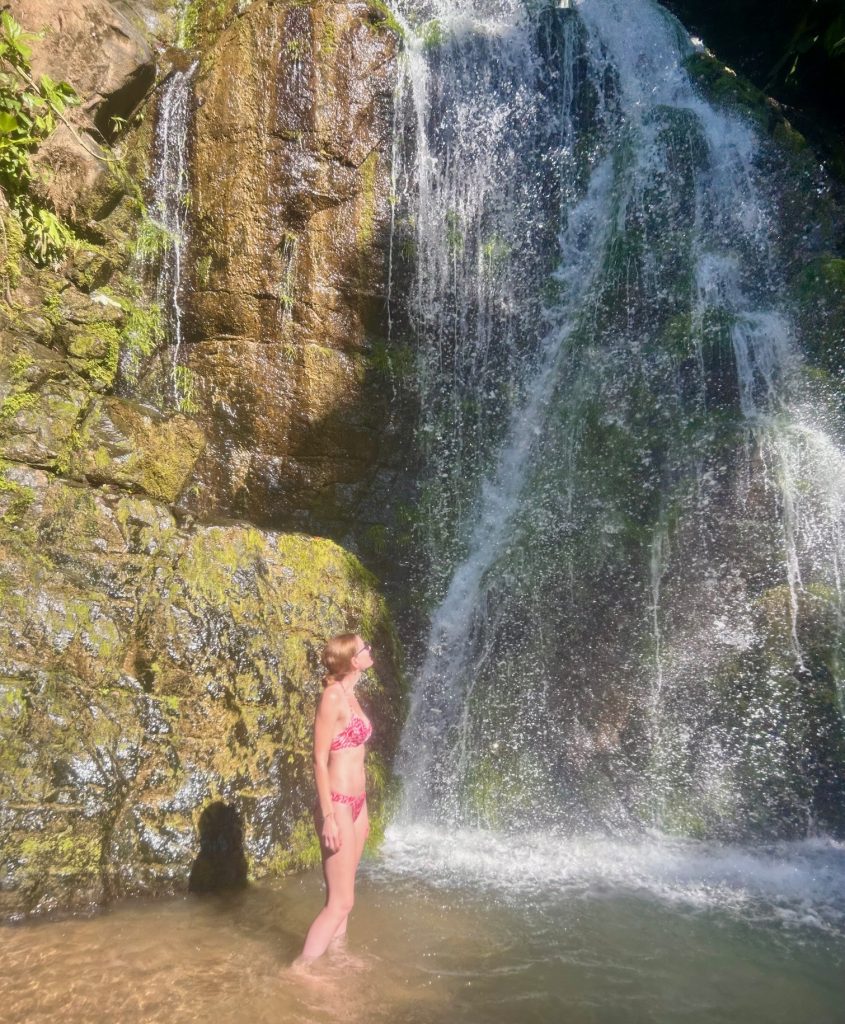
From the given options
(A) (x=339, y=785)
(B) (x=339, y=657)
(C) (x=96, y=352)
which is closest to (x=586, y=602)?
(B) (x=339, y=657)

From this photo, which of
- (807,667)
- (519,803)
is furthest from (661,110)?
(519,803)

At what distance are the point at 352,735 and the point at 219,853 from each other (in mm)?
1493

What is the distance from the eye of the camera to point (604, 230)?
8.09 m

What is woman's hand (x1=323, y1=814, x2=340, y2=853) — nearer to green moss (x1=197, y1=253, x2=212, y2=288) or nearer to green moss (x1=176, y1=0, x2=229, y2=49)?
green moss (x1=197, y1=253, x2=212, y2=288)

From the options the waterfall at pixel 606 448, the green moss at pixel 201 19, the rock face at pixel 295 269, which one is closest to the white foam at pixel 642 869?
the waterfall at pixel 606 448

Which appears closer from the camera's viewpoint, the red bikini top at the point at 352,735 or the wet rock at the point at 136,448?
the red bikini top at the point at 352,735

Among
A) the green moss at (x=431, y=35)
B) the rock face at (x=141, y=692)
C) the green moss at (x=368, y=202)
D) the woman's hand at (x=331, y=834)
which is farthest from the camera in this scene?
the green moss at (x=431, y=35)

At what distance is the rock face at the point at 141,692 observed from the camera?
4070mm

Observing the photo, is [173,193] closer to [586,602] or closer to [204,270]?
[204,270]

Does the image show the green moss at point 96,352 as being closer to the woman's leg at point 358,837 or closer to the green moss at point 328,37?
the green moss at point 328,37

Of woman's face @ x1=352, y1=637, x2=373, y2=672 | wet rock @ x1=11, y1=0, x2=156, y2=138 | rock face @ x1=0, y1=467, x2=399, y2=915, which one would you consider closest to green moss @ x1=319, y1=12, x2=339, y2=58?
wet rock @ x1=11, y1=0, x2=156, y2=138

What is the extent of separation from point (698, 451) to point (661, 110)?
4.08 m

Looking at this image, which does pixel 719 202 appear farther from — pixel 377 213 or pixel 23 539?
pixel 23 539

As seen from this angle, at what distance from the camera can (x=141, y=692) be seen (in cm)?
457
